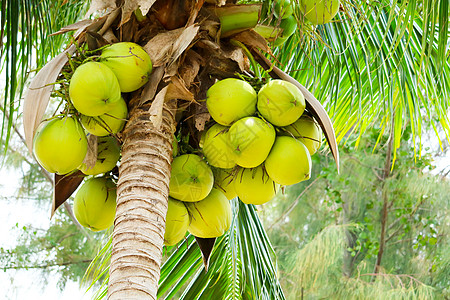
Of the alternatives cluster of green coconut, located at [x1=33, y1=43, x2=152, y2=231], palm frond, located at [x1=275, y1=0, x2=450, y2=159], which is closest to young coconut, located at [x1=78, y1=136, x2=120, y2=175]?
cluster of green coconut, located at [x1=33, y1=43, x2=152, y2=231]

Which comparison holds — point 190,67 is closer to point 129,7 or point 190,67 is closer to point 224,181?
point 129,7

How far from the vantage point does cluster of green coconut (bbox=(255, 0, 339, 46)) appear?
1.76m

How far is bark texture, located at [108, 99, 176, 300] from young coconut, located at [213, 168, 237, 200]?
21 cm

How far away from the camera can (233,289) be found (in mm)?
2342

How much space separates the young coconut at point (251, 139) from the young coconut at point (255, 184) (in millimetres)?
86

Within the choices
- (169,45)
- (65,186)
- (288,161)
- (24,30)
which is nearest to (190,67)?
(169,45)

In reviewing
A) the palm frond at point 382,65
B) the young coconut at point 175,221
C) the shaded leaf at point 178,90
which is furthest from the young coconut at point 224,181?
the palm frond at point 382,65

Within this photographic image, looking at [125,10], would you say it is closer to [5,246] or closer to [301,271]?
[301,271]

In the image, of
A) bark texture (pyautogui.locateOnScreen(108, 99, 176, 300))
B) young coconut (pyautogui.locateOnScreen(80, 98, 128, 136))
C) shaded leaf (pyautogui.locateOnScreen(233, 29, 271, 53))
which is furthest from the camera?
shaded leaf (pyautogui.locateOnScreen(233, 29, 271, 53))

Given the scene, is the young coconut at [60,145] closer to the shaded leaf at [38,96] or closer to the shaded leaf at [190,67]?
the shaded leaf at [38,96]

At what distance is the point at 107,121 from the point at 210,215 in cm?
38

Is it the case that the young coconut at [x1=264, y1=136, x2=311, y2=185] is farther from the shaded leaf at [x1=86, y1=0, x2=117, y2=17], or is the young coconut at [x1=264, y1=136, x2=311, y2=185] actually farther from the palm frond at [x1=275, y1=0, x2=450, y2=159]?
the palm frond at [x1=275, y1=0, x2=450, y2=159]

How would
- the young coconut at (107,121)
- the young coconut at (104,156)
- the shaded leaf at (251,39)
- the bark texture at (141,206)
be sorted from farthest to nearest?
1. the shaded leaf at (251,39)
2. the young coconut at (104,156)
3. the young coconut at (107,121)
4. the bark texture at (141,206)

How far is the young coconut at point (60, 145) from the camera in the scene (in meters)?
1.40
